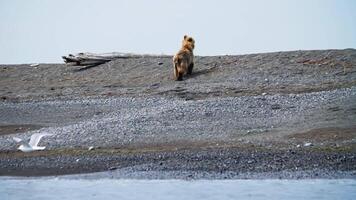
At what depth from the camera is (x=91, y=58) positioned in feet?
98.6

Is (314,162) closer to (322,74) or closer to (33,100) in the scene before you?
(322,74)

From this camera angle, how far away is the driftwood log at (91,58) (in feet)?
97.7

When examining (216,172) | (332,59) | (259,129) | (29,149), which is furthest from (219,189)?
(332,59)

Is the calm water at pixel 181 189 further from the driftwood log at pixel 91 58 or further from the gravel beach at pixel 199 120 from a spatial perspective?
the driftwood log at pixel 91 58

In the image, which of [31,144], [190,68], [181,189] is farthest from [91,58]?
[181,189]

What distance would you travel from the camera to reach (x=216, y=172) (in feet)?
43.5

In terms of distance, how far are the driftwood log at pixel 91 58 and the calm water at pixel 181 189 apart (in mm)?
16578

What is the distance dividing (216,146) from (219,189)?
3.35 metres

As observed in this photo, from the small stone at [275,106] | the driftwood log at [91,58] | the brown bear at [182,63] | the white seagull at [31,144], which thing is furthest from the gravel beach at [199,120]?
the driftwood log at [91,58]

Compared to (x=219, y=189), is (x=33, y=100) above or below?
above

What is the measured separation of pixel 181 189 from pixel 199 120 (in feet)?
18.5

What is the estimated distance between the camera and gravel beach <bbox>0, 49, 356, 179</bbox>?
13.9 metres

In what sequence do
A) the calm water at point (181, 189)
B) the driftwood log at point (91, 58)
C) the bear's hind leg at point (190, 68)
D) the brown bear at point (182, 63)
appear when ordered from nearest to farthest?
the calm water at point (181, 189)
the brown bear at point (182, 63)
the bear's hind leg at point (190, 68)
the driftwood log at point (91, 58)

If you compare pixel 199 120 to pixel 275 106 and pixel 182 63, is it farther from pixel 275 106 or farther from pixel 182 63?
pixel 182 63
